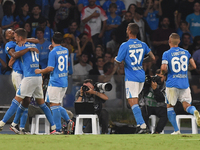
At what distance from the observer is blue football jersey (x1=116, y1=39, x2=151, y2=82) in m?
8.79

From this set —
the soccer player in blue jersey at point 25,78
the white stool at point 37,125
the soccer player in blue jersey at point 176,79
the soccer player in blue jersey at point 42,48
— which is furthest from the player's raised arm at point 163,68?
the soccer player in blue jersey at point 42,48

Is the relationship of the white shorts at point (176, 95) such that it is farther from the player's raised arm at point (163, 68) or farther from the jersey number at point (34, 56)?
the jersey number at point (34, 56)

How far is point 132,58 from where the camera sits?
879 cm

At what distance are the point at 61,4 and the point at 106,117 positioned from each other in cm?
580

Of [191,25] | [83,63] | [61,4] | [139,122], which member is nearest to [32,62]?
[139,122]

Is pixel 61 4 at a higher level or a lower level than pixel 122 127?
Answer: higher

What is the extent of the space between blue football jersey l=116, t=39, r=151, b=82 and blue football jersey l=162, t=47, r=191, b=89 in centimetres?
50

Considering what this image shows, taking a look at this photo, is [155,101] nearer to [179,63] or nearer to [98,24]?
[179,63]

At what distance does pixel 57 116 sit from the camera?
353 inches

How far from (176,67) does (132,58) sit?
2.91 ft

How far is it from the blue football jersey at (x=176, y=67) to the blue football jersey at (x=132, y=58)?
50 centimetres

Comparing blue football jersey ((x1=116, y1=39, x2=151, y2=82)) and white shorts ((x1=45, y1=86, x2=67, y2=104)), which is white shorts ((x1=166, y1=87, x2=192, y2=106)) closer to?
blue football jersey ((x1=116, y1=39, x2=151, y2=82))

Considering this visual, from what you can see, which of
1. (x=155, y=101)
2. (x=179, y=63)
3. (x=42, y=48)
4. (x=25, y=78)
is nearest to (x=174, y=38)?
(x=179, y=63)

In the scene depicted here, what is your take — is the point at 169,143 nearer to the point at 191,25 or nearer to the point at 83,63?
the point at 83,63
